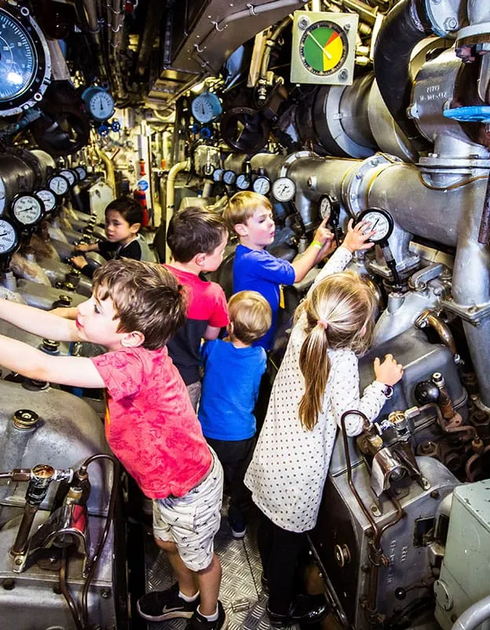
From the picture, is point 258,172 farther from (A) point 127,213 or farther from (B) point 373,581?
(B) point 373,581

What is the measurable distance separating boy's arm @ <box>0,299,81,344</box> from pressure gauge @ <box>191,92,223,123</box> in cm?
442

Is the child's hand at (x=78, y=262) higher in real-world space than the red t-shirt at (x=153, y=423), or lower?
lower

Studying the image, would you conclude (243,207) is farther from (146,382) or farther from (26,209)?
(146,382)

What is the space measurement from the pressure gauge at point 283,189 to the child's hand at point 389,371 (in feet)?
6.43

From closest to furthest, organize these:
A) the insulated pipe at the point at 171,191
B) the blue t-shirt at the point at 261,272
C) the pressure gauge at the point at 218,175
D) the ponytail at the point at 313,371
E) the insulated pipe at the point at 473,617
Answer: the insulated pipe at the point at 473,617, the ponytail at the point at 313,371, the blue t-shirt at the point at 261,272, the pressure gauge at the point at 218,175, the insulated pipe at the point at 171,191

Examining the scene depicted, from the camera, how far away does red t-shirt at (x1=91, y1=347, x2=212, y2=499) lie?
5.08 ft

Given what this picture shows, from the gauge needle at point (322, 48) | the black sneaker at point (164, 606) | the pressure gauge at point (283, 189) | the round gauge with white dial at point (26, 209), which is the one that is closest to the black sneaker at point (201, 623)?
the black sneaker at point (164, 606)

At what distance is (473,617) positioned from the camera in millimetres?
1063

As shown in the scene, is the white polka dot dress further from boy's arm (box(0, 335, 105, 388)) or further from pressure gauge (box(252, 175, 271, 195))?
pressure gauge (box(252, 175, 271, 195))

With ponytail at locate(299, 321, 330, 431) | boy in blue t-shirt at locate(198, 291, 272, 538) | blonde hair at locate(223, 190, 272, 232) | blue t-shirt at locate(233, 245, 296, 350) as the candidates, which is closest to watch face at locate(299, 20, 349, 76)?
blonde hair at locate(223, 190, 272, 232)

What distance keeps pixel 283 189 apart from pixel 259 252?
3.08ft

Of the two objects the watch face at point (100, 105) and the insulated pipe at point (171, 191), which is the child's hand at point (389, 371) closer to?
the watch face at point (100, 105)

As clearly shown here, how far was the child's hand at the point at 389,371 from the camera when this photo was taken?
2037mm

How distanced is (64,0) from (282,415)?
2724 millimetres
